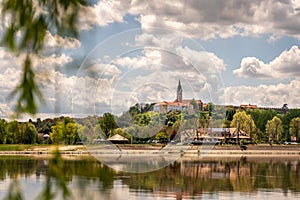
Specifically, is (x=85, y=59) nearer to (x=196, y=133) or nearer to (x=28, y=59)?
(x=28, y=59)

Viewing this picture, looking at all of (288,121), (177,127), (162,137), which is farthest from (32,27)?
(288,121)

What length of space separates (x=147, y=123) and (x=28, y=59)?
5447 centimetres

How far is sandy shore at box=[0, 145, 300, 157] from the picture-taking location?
6831cm


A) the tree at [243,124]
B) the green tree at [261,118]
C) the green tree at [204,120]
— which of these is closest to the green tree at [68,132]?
the green tree at [204,120]

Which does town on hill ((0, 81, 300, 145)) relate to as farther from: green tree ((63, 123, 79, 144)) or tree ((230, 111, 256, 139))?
green tree ((63, 123, 79, 144))

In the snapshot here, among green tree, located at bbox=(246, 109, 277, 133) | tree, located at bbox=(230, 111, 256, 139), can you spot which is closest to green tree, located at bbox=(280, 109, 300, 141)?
green tree, located at bbox=(246, 109, 277, 133)

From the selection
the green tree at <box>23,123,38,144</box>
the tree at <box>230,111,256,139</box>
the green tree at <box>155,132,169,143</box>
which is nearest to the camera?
the green tree at <box>23,123,38,144</box>

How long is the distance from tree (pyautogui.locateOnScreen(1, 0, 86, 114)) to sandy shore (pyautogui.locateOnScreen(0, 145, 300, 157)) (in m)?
61.5

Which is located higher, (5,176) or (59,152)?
(59,152)

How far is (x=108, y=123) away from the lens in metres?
50.6

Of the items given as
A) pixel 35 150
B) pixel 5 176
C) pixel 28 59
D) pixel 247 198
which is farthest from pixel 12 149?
pixel 28 59

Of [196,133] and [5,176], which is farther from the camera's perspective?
[196,133]

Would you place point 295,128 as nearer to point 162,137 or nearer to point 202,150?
point 202,150

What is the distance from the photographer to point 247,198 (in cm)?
2184
